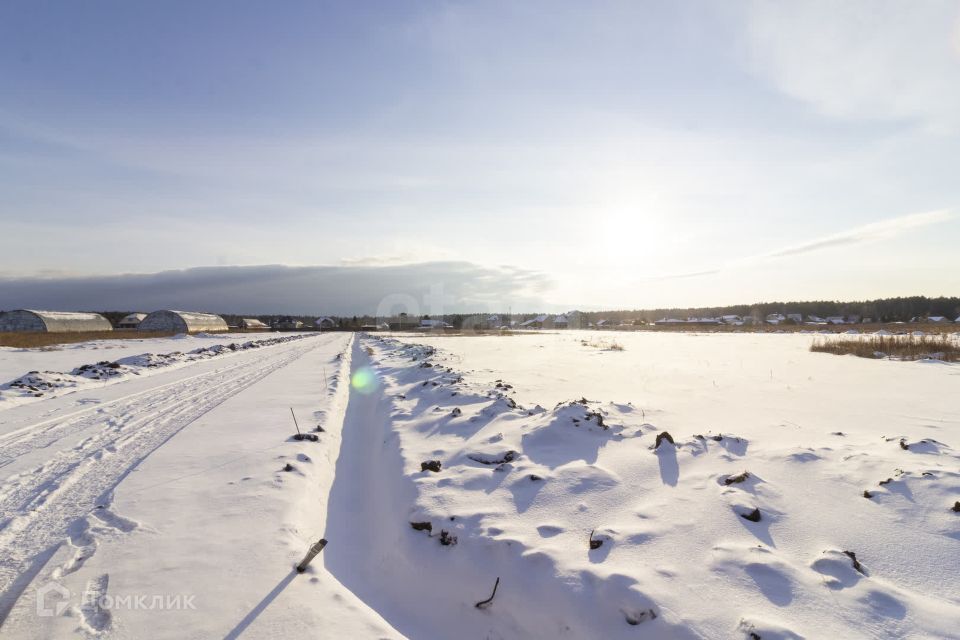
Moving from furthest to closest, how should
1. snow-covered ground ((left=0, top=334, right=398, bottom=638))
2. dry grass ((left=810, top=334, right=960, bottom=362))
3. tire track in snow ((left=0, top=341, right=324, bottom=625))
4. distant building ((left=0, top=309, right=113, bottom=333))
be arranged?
distant building ((left=0, top=309, right=113, bottom=333))
dry grass ((left=810, top=334, right=960, bottom=362))
tire track in snow ((left=0, top=341, right=324, bottom=625))
snow-covered ground ((left=0, top=334, right=398, bottom=638))

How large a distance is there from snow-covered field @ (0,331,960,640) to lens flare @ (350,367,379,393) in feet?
17.1

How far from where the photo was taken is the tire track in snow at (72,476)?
351 centimetres

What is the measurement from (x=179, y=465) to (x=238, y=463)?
0.73m

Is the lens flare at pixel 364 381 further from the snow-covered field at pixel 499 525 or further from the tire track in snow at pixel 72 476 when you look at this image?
the snow-covered field at pixel 499 525

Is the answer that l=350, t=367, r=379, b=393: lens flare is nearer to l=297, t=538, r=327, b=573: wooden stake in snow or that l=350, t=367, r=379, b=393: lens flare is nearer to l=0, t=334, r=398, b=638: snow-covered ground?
Result: l=0, t=334, r=398, b=638: snow-covered ground

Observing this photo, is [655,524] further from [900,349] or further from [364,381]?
[900,349]

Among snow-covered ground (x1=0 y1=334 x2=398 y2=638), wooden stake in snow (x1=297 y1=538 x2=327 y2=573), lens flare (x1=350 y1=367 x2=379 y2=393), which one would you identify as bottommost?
lens flare (x1=350 y1=367 x2=379 y2=393)

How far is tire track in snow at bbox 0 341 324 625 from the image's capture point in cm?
351

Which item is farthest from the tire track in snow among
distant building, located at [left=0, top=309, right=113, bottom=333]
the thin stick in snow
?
distant building, located at [left=0, top=309, right=113, bottom=333]

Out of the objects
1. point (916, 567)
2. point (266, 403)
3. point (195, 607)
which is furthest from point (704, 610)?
point (266, 403)

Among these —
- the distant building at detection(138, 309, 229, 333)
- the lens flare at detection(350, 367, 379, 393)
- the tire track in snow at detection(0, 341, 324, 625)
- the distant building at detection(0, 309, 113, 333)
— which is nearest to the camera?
the tire track in snow at detection(0, 341, 324, 625)

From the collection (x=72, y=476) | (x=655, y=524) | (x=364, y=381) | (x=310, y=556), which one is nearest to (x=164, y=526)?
(x=310, y=556)

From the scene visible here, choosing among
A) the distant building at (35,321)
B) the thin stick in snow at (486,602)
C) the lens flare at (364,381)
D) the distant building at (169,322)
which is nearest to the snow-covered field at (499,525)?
the thin stick in snow at (486,602)

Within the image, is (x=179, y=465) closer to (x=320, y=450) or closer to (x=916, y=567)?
(x=320, y=450)
